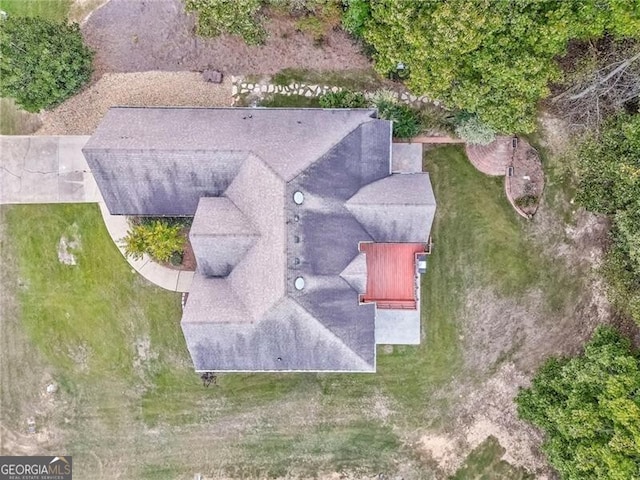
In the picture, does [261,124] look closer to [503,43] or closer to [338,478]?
[503,43]

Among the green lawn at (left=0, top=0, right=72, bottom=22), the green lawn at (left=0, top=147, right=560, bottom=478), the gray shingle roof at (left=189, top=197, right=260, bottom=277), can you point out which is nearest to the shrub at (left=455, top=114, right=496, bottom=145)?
the green lawn at (left=0, top=147, right=560, bottom=478)

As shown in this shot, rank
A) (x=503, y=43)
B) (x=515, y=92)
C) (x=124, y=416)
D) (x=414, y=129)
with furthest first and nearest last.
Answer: (x=124, y=416)
(x=414, y=129)
(x=515, y=92)
(x=503, y=43)

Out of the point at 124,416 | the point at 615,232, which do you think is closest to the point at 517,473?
the point at 615,232

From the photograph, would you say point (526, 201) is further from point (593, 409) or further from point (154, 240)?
point (154, 240)

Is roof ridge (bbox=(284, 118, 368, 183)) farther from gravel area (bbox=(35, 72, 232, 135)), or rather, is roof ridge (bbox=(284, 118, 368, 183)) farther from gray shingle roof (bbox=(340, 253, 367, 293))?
gravel area (bbox=(35, 72, 232, 135))

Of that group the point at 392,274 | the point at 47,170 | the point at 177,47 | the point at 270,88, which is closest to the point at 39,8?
the point at 177,47

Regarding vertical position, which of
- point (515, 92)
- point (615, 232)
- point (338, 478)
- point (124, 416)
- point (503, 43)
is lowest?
point (338, 478)

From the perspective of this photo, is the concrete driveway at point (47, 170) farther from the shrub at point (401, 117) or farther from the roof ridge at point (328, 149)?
the shrub at point (401, 117)
